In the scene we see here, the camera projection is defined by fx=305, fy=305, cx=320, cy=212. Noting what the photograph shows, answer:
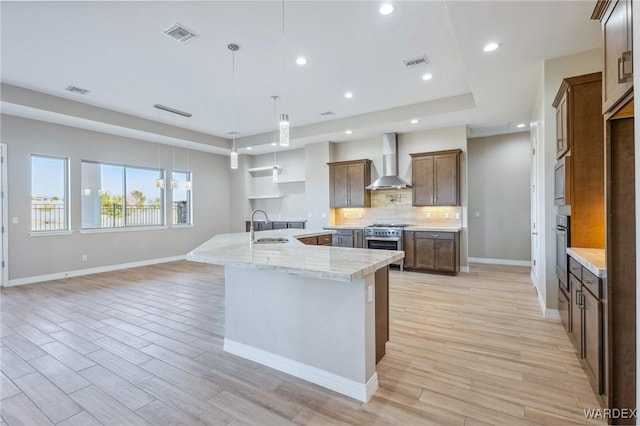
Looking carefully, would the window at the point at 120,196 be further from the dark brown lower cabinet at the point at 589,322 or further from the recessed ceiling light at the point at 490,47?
the dark brown lower cabinet at the point at 589,322

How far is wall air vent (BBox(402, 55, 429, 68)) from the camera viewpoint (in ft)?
12.6

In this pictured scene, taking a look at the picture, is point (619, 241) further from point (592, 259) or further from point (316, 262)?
point (316, 262)

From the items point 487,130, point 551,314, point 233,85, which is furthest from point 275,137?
point 551,314

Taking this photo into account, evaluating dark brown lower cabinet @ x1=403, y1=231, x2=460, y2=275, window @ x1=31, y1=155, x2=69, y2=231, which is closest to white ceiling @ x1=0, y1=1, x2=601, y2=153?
window @ x1=31, y1=155, x2=69, y2=231

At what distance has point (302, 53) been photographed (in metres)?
3.68

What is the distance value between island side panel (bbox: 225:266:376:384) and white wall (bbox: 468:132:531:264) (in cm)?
592

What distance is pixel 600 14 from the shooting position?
1.94 m

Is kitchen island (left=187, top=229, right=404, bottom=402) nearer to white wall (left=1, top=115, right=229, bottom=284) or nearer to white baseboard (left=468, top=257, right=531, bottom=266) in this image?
white wall (left=1, top=115, right=229, bottom=284)

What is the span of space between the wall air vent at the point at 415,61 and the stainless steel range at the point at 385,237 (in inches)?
120

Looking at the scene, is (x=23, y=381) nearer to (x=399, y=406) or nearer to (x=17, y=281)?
(x=399, y=406)

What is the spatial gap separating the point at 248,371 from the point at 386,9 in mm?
3424

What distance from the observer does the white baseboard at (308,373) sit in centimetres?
206

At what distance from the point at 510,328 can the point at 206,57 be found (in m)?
4.67

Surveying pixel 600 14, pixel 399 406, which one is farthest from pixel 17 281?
pixel 600 14
